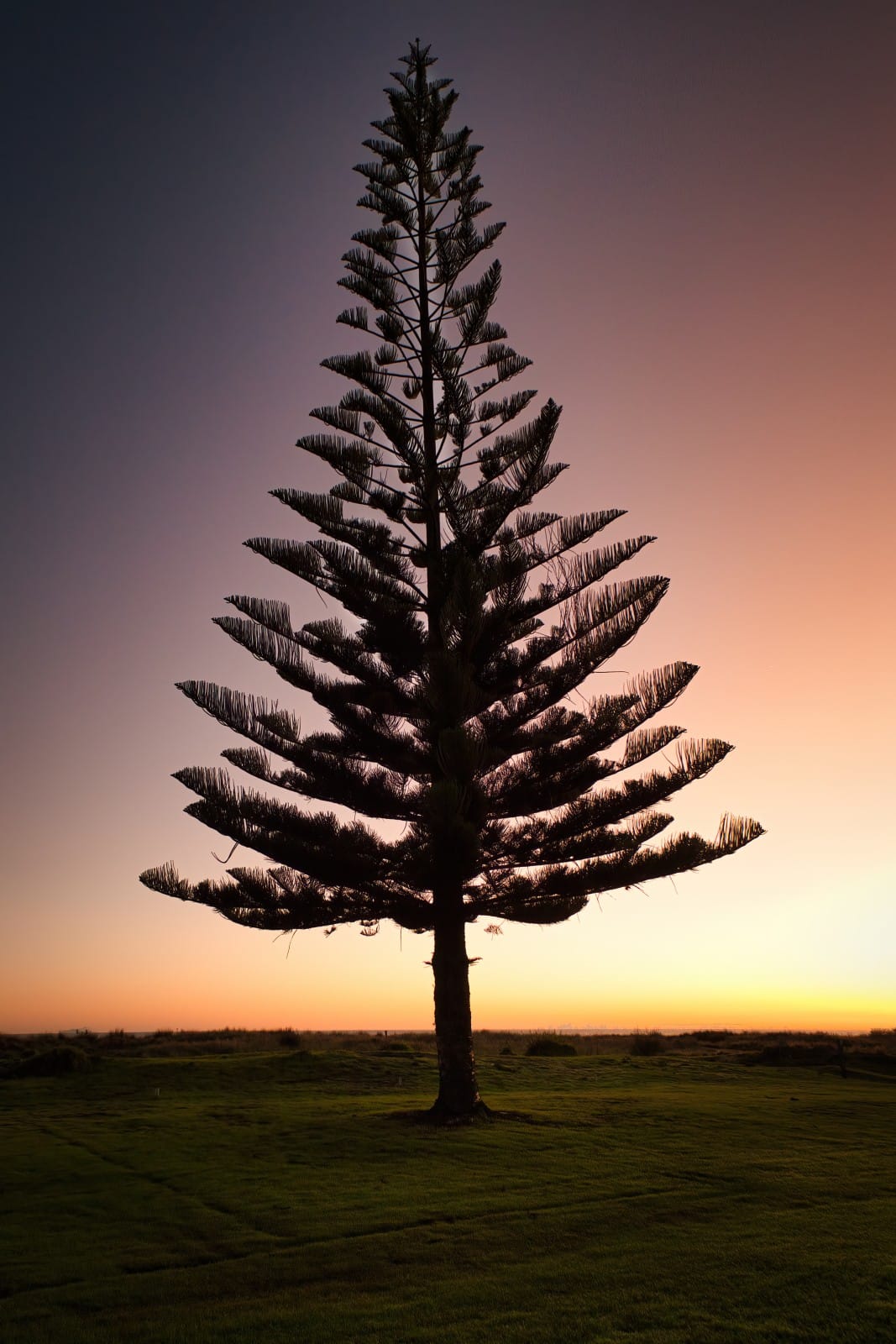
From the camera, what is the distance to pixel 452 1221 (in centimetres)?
618

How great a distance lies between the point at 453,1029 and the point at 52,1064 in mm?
8026

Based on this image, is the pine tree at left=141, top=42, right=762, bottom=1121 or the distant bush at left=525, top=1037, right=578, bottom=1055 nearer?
the pine tree at left=141, top=42, right=762, bottom=1121

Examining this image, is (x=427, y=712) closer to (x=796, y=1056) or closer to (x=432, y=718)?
(x=432, y=718)

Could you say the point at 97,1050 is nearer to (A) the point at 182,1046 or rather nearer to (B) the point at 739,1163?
(A) the point at 182,1046

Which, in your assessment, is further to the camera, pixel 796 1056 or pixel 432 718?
pixel 796 1056

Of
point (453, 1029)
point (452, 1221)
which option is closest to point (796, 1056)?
point (453, 1029)

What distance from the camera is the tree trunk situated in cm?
1034

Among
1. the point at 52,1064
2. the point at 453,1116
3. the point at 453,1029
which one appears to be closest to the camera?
the point at 453,1116

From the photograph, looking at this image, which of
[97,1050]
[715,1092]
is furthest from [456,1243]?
[97,1050]

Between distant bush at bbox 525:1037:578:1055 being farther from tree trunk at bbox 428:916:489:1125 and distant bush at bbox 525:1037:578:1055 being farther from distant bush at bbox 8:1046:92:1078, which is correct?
tree trunk at bbox 428:916:489:1125

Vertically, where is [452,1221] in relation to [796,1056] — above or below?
above

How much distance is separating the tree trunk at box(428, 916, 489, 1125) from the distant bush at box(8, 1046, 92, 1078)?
7326 millimetres

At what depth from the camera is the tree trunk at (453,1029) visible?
1034cm

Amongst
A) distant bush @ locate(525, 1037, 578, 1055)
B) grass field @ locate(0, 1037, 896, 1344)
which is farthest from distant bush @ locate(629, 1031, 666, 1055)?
grass field @ locate(0, 1037, 896, 1344)
